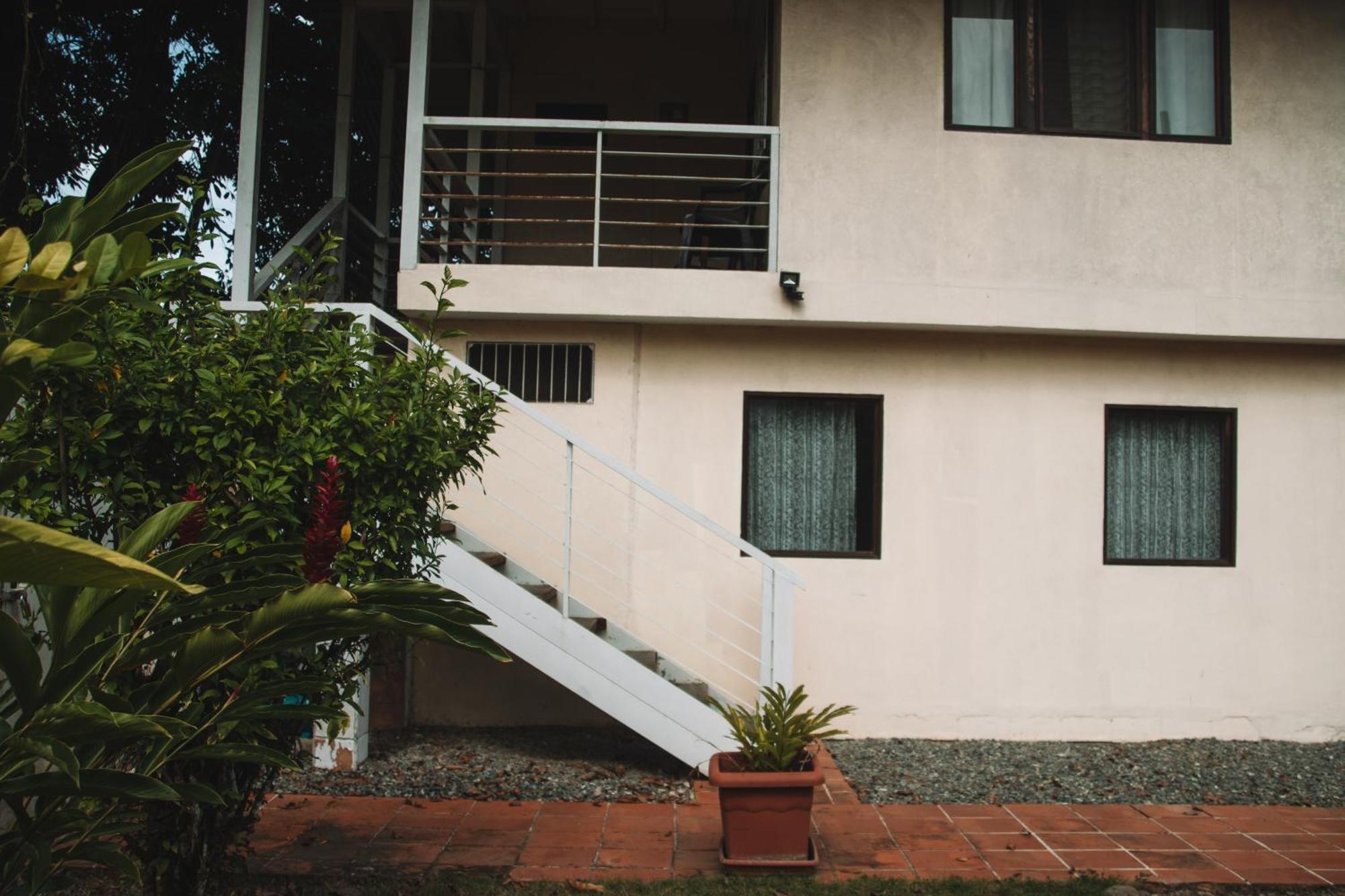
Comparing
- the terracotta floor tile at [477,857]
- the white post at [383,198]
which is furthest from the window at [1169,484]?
the white post at [383,198]

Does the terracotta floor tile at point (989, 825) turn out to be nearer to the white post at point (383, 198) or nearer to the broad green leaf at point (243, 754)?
the broad green leaf at point (243, 754)

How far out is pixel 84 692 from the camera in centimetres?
246

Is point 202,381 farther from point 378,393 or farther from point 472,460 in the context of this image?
point 472,460

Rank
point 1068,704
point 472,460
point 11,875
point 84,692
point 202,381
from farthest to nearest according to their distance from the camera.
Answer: point 1068,704, point 472,460, point 202,381, point 84,692, point 11,875

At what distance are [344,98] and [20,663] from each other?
7372 mm

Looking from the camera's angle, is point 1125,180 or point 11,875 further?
point 1125,180

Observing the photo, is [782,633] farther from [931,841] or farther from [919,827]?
[931,841]

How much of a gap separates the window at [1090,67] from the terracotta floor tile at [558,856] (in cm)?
569

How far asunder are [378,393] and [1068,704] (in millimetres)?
5847

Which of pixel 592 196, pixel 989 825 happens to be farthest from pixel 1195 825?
pixel 592 196

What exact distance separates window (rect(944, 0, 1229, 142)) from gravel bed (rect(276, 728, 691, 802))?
5.16m

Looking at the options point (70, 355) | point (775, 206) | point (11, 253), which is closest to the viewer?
point (11, 253)

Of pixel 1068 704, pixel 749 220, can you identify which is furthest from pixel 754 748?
pixel 749 220

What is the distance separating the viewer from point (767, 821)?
188 inches
